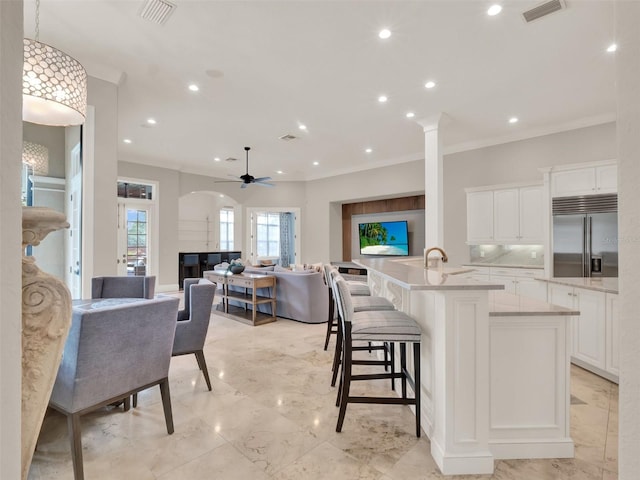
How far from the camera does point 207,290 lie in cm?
264

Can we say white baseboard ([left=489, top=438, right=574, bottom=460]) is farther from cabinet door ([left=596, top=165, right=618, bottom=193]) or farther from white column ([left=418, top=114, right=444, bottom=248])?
cabinet door ([left=596, top=165, right=618, bottom=193])

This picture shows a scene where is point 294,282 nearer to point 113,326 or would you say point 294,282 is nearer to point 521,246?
point 113,326

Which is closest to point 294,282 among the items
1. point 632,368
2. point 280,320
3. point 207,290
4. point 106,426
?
point 280,320

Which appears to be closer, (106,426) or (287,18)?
(106,426)

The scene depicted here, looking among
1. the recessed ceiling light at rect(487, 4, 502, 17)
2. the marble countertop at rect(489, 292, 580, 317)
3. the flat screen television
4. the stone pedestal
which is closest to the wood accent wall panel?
the flat screen television

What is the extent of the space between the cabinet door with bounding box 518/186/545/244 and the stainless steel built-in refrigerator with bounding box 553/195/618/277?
1.06 feet

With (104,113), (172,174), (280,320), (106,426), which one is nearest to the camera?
(106,426)

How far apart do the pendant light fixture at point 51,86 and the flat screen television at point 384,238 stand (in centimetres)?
666

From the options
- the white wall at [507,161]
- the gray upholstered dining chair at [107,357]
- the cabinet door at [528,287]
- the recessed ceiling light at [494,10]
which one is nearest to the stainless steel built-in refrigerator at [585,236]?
the cabinet door at [528,287]

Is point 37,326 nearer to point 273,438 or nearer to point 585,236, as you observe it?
point 273,438

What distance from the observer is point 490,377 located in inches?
74.5

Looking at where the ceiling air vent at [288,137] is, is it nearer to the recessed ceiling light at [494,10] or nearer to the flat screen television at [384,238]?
the flat screen television at [384,238]

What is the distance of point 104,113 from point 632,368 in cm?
433

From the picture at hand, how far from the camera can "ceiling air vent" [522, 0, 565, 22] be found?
252cm
